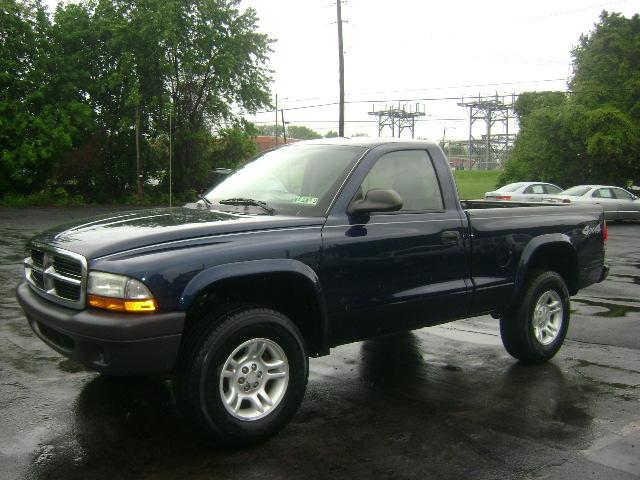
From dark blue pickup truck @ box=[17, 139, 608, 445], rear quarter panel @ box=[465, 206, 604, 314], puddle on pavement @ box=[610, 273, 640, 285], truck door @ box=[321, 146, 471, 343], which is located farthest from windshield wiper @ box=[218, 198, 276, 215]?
puddle on pavement @ box=[610, 273, 640, 285]

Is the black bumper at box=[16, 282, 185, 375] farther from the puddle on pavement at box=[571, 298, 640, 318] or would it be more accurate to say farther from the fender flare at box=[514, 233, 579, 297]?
the puddle on pavement at box=[571, 298, 640, 318]

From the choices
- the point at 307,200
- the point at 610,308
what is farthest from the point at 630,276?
the point at 307,200

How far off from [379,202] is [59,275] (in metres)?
2.04

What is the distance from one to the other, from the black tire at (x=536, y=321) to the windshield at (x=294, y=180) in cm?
210

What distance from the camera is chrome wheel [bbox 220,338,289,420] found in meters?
3.90

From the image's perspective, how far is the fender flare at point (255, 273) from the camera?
367 centimetres

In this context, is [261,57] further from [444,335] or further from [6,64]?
[444,335]

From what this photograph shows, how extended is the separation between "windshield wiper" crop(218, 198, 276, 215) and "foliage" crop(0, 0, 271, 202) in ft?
79.9

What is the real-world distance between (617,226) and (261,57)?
721 inches

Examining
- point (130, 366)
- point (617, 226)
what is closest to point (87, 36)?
point (617, 226)

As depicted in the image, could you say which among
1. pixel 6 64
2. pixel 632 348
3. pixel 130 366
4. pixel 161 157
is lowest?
pixel 632 348

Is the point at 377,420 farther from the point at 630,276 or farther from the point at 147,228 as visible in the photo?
the point at 630,276

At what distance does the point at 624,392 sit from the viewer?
5184mm

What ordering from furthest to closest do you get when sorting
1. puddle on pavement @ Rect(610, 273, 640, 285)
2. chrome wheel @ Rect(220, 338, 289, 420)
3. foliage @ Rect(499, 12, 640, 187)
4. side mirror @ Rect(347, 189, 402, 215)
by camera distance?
foliage @ Rect(499, 12, 640, 187), puddle on pavement @ Rect(610, 273, 640, 285), side mirror @ Rect(347, 189, 402, 215), chrome wheel @ Rect(220, 338, 289, 420)
